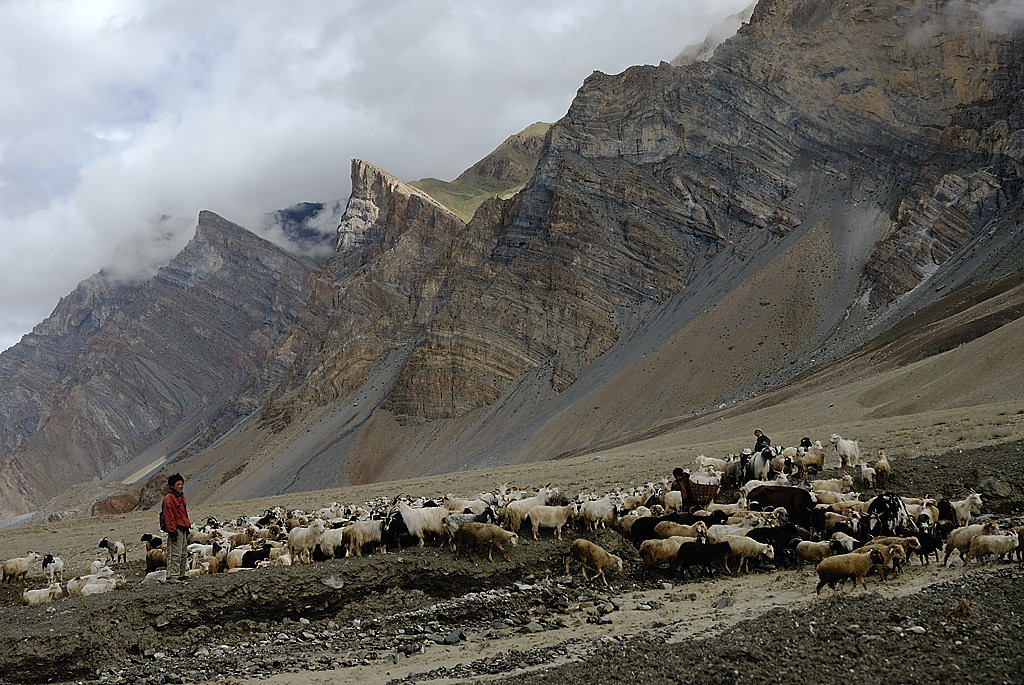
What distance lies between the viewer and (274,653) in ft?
39.9

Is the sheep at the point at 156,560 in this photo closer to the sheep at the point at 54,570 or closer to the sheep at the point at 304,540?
the sheep at the point at 54,570

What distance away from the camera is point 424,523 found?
53.8ft

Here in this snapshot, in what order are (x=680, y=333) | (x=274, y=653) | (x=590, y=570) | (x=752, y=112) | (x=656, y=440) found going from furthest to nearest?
(x=752, y=112) < (x=680, y=333) < (x=656, y=440) < (x=590, y=570) < (x=274, y=653)

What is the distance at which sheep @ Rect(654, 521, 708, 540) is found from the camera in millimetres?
15580

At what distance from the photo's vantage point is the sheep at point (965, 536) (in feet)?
44.7

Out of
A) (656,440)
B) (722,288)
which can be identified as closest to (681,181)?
(722,288)

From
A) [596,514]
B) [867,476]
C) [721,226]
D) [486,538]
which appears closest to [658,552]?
[596,514]

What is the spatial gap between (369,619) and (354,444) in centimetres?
9820

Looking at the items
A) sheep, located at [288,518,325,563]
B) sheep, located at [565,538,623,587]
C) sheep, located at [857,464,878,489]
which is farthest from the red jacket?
sheep, located at [857,464,878,489]

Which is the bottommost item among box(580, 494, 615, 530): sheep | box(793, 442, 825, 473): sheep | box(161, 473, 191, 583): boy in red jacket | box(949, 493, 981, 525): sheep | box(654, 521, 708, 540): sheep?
box(949, 493, 981, 525): sheep

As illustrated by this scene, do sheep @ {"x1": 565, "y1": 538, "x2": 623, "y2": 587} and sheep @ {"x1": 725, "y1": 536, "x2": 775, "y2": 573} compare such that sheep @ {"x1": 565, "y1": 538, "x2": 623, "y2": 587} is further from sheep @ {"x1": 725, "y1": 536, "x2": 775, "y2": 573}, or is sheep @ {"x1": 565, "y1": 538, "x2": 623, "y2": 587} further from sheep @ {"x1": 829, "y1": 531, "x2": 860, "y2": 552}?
sheep @ {"x1": 829, "y1": 531, "x2": 860, "y2": 552}

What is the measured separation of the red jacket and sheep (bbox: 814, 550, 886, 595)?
11.4 metres

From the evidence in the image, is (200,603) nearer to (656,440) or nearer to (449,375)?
(656,440)

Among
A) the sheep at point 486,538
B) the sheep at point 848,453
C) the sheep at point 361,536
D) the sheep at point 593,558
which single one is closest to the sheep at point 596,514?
the sheep at point 593,558
